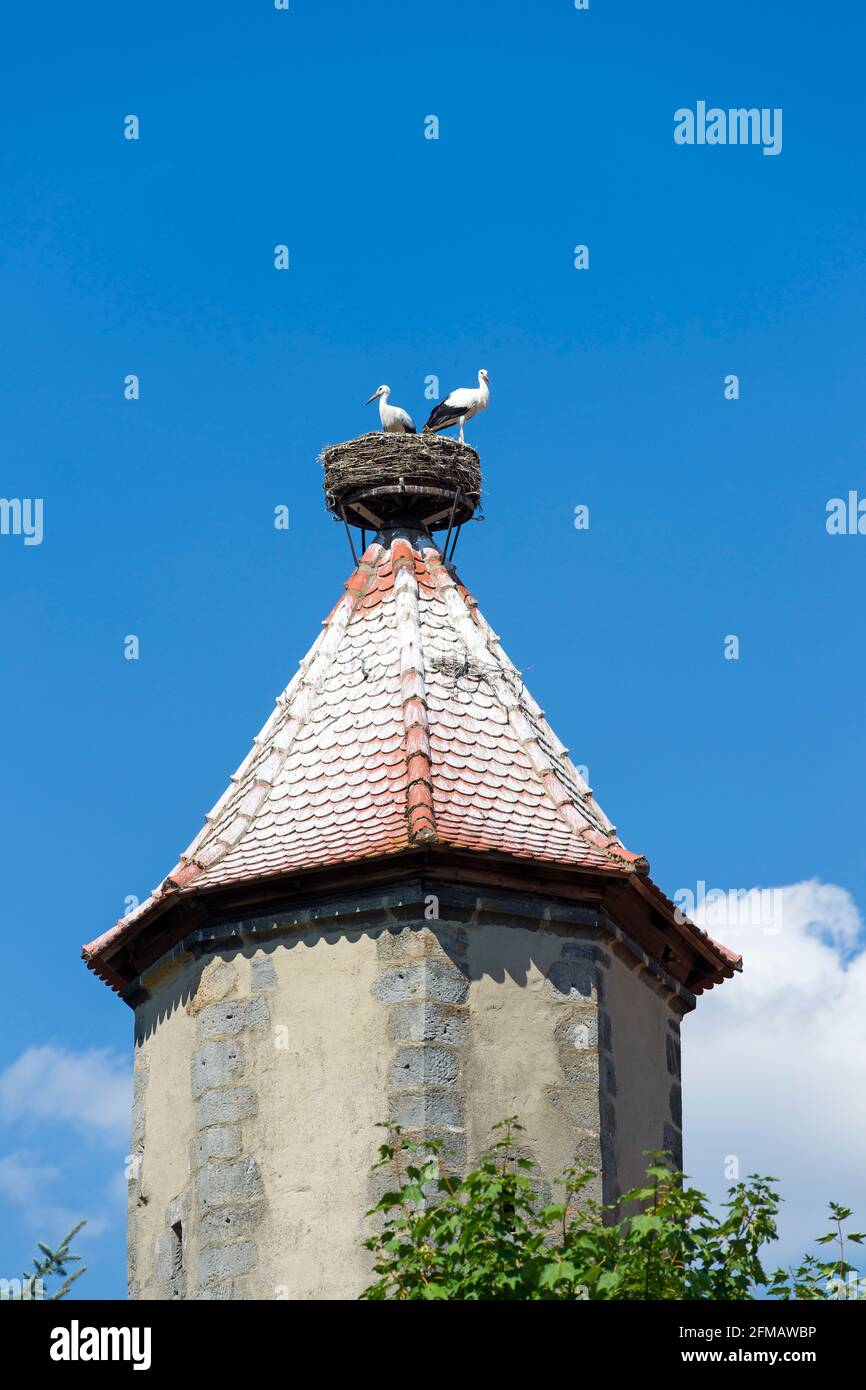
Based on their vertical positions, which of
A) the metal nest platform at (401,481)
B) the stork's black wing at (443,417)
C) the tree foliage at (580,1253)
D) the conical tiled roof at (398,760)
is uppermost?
the stork's black wing at (443,417)

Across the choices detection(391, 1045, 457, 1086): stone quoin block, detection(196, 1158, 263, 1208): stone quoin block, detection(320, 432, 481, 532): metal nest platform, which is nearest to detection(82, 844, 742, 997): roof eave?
detection(391, 1045, 457, 1086): stone quoin block

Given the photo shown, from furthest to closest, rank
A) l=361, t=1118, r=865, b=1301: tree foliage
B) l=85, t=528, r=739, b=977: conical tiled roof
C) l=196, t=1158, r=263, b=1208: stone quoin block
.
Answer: l=85, t=528, r=739, b=977: conical tiled roof → l=196, t=1158, r=263, b=1208: stone quoin block → l=361, t=1118, r=865, b=1301: tree foliage

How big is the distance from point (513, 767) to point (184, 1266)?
3896 millimetres

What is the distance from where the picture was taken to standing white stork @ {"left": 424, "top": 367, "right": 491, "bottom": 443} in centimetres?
1892

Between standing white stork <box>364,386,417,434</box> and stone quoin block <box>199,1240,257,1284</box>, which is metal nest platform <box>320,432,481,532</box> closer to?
standing white stork <box>364,386,417,434</box>

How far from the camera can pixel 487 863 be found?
1552 cm

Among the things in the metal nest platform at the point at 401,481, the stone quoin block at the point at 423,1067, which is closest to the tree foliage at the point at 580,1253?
the stone quoin block at the point at 423,1067

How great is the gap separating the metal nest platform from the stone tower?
1451mm

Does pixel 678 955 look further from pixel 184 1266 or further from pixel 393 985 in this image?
pixel 184 1266

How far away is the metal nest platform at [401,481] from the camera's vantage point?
59.9 ft

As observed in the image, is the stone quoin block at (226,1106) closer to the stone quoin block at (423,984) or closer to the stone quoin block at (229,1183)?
the stone quoin block at (229,1183)

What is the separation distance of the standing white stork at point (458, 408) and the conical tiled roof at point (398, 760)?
0.97 meters
